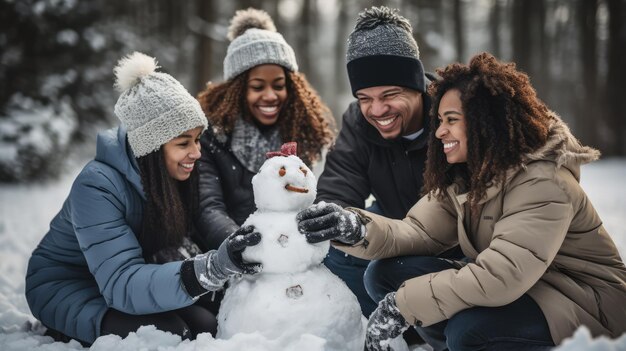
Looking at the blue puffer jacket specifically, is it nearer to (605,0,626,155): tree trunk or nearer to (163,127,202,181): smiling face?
(163,127,202,181): smiling face

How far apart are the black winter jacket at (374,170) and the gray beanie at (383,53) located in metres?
0.22

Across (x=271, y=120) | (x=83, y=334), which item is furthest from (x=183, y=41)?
(x=83, y=334)

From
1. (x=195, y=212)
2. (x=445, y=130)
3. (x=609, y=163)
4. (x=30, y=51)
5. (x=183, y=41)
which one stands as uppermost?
(x=183, y=41)

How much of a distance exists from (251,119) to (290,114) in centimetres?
27

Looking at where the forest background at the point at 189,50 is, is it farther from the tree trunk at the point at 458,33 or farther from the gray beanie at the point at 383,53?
the gray beanie at the point at 383,53

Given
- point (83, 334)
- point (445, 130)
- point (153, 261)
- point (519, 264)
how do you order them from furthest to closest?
point (153, 261), point (83, 334), point (445, 130), point (519, 264)

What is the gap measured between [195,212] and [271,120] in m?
0.85

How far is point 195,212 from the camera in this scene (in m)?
2.97

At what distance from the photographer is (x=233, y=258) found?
2209mm

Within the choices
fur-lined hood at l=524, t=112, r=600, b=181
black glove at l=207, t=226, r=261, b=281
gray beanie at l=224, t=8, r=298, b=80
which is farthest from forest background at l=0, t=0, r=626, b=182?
fur-lined hood at l=524, t=112, r=600, b=181

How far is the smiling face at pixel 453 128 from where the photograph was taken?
217cm

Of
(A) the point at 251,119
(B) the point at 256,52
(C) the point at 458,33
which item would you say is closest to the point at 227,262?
(A) the point at 251,119

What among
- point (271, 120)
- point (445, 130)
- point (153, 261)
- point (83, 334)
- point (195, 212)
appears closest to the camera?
point (445, 130)

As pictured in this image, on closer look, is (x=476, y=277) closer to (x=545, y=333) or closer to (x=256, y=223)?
(x=545, y=333)
